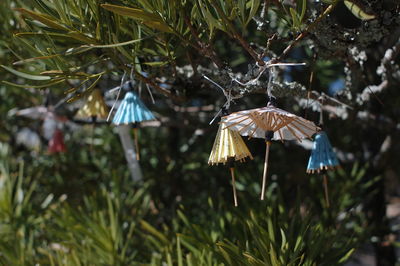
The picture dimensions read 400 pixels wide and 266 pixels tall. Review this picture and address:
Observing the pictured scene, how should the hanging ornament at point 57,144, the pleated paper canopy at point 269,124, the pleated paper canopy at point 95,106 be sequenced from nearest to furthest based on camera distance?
1. the pleated paper canopy at point 269,124
2. the pleated paper canopy at point 95,106
3. the hanging ornament at point 57,144

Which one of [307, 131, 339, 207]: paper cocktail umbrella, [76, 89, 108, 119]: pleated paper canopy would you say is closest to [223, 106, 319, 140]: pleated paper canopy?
[307, 131, 339, 207]: paper cocktail umbrella

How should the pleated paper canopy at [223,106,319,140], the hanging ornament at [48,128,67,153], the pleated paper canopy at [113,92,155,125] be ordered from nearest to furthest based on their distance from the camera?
the pleated paper canopy at [223,106,319,140]
the pleated paper canopy at [113,92,155,125]
the hanging ornament at [48,128,67,153]

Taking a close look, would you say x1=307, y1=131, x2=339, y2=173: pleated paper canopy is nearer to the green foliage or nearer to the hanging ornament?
the green foliage

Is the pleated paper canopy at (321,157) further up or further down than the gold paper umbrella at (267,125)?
further down

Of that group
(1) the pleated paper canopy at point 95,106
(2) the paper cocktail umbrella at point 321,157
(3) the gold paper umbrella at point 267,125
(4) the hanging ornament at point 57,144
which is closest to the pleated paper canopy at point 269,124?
(3) the gold paper umbrella at point 267,125

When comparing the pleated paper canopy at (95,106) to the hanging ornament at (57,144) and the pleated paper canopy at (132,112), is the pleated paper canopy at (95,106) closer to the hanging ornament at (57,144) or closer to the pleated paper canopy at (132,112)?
the pleated paper canopy at (132,112)

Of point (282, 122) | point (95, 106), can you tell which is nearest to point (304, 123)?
point (282, 122)
